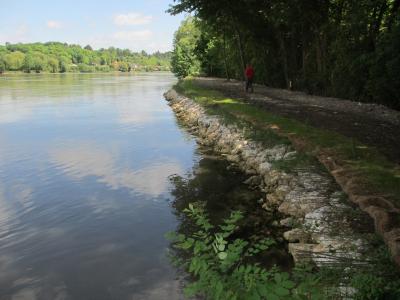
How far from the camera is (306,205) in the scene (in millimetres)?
9539

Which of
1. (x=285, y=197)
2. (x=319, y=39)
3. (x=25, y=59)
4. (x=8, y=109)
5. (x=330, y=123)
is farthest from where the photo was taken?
(x=25, y=59)

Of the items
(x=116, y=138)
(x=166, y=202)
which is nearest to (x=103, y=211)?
(x=166, y=202)

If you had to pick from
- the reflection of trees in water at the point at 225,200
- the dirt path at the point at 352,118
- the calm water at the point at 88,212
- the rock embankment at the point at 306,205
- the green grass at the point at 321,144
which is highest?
the dirt path at the point at 352,118

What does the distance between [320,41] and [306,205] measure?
20.7 metres

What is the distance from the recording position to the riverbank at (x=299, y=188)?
23.3 ft

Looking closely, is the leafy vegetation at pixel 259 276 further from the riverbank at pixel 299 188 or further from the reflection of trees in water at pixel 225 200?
the reflection of trees in water at pixel 225 200

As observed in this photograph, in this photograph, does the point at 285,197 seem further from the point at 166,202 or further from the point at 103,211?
the point at 103,211

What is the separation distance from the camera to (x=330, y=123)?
1623 cm

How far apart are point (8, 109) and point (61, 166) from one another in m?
24.0

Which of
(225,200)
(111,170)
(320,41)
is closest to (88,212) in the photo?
(225,200)

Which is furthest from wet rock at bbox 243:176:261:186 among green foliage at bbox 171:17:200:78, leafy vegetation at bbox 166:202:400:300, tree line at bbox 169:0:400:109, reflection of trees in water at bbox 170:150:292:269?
green foliage at bbox 171:17:200:78

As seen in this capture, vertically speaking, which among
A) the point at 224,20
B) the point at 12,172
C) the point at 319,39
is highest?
the point at 224,20

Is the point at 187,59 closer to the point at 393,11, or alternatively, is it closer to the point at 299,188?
the point at 393,11

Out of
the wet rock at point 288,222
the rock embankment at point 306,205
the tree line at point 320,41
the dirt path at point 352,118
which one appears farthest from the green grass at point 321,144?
the tree line at point 320,41
